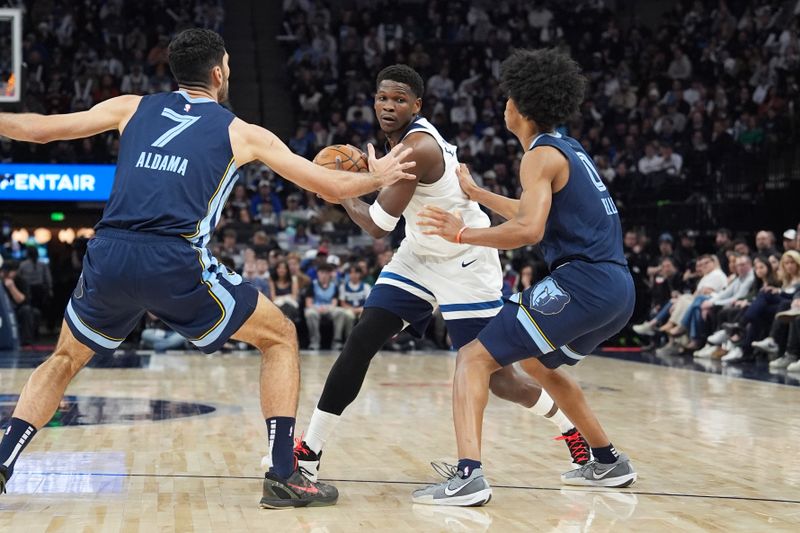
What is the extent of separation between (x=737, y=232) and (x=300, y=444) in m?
13.7

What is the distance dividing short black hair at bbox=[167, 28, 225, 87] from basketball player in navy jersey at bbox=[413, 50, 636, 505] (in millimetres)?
1058

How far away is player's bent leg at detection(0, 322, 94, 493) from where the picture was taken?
4254mm

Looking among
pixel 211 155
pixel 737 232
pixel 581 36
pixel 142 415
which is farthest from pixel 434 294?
pixel 581 36

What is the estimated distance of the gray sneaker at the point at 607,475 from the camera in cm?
484

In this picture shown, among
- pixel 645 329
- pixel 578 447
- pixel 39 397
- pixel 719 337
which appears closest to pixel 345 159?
pixel 39 397

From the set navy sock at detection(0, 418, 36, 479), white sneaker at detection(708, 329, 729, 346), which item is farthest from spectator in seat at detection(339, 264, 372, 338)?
navy sock at detection(0, 418, 36, 479)

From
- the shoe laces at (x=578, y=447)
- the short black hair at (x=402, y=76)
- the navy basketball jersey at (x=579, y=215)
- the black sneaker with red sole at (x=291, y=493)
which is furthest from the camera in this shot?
the shoe laces at (x=578, y=447)

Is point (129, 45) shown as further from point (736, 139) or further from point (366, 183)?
point (366, 183)

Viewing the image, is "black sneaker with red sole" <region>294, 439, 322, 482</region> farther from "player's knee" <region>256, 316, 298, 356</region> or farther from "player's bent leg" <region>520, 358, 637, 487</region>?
"player's bent leg" <region>520, 358, 637, 487</region>

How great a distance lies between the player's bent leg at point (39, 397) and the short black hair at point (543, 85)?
2067 millimetres

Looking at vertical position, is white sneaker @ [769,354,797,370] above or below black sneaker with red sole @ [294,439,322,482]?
below

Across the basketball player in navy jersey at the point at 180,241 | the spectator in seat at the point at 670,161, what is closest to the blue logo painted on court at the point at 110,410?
the basketball player in navy jersey at the point at 180,241

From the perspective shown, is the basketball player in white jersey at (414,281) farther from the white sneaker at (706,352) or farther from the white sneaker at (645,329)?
the white sneaker at (645,329)

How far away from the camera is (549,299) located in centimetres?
449
